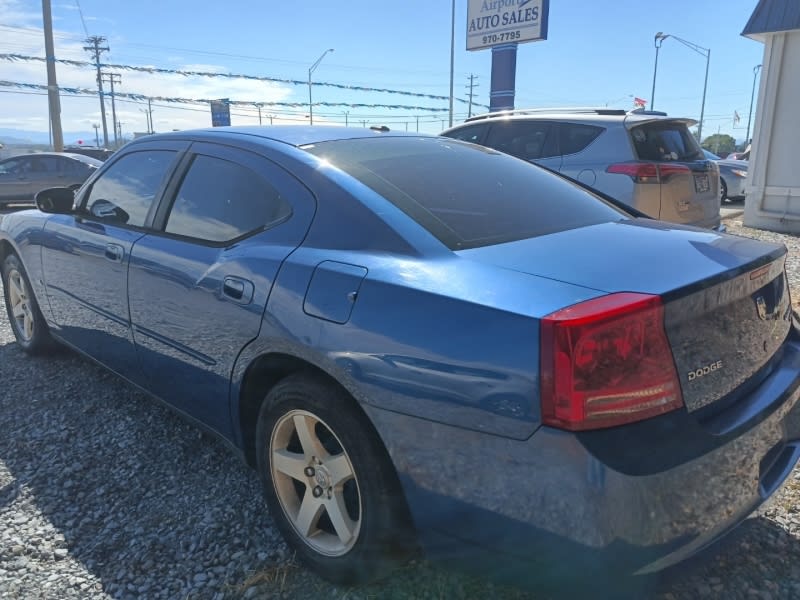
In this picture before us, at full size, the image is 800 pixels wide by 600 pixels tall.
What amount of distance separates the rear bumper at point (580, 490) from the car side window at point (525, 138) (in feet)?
16.6

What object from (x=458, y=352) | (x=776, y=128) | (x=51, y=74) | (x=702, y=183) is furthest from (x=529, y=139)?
(x=51, y=74)

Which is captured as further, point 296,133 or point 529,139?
point 529,139

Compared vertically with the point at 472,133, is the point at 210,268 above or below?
below

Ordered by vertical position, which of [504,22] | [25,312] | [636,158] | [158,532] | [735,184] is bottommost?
[158,532]

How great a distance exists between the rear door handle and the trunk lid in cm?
81

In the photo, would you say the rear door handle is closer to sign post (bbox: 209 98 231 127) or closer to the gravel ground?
the gravel ground

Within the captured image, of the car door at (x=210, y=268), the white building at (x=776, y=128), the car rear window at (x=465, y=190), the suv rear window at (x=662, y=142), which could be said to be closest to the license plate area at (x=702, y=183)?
the suv rear window at (x=662, y=142)

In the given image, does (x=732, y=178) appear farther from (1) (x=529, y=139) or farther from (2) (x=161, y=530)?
(2) (x=161, y=530)

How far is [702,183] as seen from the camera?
18.9ft

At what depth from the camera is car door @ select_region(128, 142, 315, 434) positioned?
2246 millimetres

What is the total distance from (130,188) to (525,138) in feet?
15.2

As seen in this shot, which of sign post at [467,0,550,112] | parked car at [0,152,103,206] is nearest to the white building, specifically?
sign post at [467,0,550,112]

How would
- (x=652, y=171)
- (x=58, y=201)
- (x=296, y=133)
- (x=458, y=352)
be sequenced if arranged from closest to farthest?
(x=458, y=352), (x=296, y=133), (x=58, y=201), (x=652, y=171)

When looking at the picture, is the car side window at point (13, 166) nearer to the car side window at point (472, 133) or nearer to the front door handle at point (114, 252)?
the car side window at point (472, 133)
